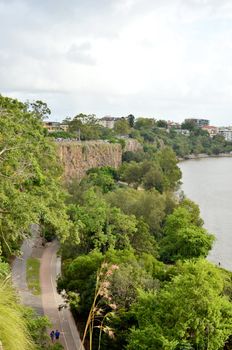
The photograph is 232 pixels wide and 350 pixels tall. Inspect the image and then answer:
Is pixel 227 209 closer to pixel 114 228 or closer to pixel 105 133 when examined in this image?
pixel 114 228

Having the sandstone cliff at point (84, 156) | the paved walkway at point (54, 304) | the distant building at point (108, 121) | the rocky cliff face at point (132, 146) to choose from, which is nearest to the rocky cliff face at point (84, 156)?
the sandstone cliff at point (84, 156)

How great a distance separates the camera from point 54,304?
18219 millimetres

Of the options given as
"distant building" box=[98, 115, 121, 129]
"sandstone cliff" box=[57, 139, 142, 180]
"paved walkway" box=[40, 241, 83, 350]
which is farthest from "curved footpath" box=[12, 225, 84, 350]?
"distant building" box=[98, 115, 121, 129]

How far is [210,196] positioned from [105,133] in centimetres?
3408

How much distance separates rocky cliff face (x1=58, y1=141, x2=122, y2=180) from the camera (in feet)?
147

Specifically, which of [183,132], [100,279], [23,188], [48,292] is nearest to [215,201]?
[48,292]

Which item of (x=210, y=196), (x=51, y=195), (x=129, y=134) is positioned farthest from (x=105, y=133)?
(x=51, y=195)

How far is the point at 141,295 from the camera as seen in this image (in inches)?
481

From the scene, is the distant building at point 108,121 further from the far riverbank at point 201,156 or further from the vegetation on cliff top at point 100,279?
the vegetation on cliff top at point 100,279

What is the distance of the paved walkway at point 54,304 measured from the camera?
592 inches

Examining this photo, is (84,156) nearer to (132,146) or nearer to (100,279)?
(132,146)

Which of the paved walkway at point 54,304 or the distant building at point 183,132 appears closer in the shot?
the paved walkway at point 54,304

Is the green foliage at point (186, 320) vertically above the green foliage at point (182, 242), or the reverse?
the green foliage at point (186, 320)

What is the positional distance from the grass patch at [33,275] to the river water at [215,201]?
36.8 ft
